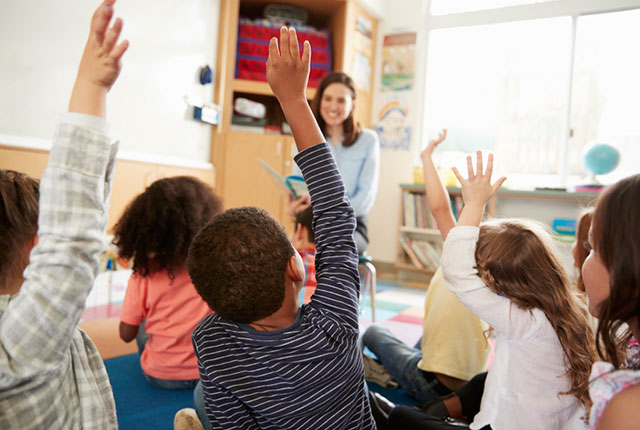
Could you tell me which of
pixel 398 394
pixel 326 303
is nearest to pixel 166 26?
pixel 398 394

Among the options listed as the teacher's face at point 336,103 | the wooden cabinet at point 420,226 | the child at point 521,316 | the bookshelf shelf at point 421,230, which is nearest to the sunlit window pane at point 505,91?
the wooden cabinet at point 420,226

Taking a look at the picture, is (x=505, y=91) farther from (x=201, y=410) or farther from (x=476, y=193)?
(x=201, y=410)

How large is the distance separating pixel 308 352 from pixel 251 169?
107 inches

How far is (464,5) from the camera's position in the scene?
411cm

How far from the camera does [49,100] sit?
218cm

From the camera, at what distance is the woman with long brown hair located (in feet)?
7.78

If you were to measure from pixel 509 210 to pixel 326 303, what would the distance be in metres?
3.37

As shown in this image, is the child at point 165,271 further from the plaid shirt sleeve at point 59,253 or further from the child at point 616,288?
the child at point 616,288

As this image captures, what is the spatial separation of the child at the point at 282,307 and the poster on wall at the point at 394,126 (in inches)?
139

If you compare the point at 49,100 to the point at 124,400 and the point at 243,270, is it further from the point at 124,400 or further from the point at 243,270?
the point at 243,270

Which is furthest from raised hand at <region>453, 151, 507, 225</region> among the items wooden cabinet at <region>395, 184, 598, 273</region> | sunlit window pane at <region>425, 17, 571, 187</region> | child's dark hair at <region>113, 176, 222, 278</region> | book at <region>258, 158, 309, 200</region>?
sunlit window pane at <region>425, 17, 571, 187</region>

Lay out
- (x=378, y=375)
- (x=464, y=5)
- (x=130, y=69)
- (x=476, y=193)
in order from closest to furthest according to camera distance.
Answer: (x=476, y=193)
(x=378, y=375)
(x=130, y=69)
(x=464, y=5)

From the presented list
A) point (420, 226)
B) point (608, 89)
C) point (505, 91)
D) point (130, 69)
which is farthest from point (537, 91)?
point (130, 69)

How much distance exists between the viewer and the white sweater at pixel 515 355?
3.07ft
